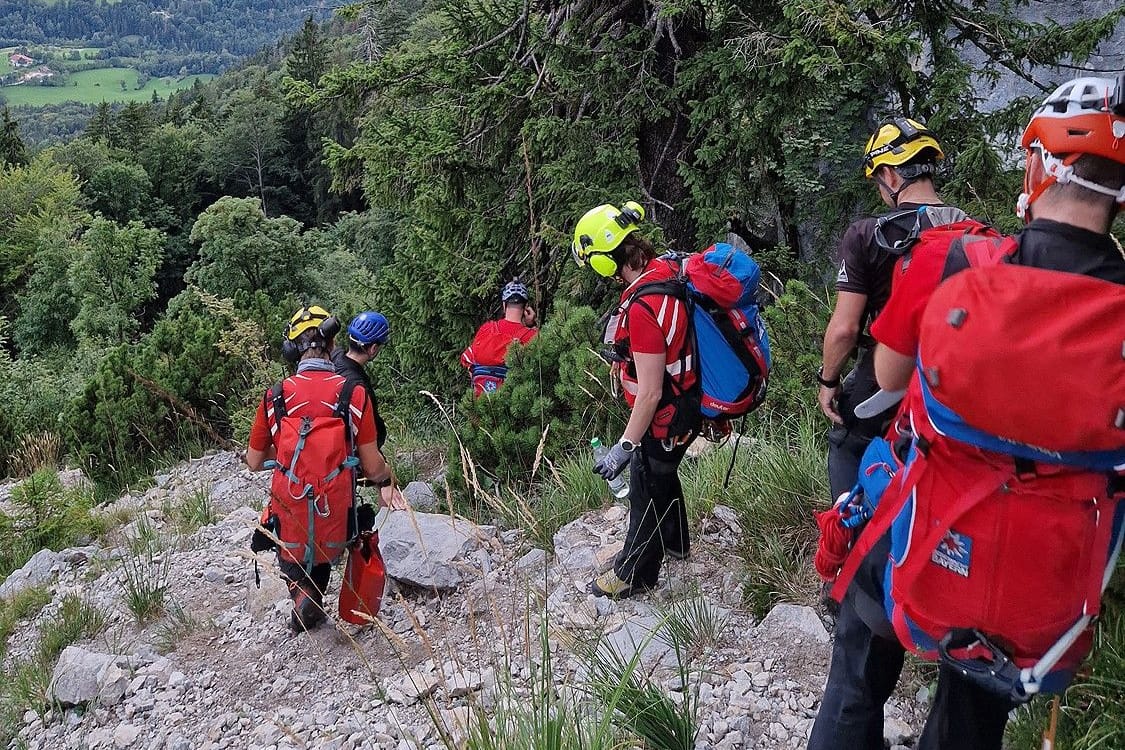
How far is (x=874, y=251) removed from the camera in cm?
289

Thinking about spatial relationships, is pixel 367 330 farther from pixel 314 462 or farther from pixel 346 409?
pixel 314 462

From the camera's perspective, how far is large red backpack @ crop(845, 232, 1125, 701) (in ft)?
5.02

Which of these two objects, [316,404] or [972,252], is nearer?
[972,252]

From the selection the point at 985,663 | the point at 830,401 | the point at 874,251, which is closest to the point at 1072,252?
the point at 985,663

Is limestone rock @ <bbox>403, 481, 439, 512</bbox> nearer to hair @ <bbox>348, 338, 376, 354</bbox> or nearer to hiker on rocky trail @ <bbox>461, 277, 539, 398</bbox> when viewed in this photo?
hiker on rocky trail @ <bbox>461, 277, 539, 398</bbox>

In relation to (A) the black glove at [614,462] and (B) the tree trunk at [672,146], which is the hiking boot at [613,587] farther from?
(B) the tree trunk at [672,146]

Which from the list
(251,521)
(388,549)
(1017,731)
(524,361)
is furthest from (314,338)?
(1017,731)

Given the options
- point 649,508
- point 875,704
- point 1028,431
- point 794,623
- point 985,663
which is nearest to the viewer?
point 1028,431

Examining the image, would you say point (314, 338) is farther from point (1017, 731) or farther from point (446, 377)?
point (446, 377)

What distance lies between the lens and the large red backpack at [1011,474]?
153cm

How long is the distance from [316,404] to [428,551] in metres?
1.29

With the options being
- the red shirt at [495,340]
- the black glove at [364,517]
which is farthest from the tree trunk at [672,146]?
the black glove at [364,517]

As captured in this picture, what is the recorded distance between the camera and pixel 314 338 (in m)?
4.50

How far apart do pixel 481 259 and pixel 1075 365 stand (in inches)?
289
